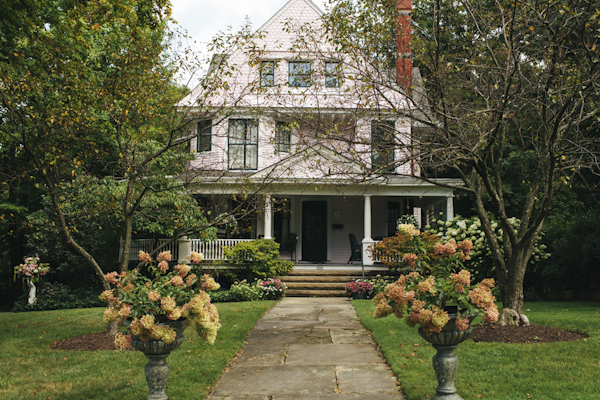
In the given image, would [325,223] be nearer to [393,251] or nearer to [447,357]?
[393,251]

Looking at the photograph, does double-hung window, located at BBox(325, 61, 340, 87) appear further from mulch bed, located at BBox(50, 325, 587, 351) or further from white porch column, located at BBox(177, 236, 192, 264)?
white porch column, located at BBox(177, 236, 192, 264)

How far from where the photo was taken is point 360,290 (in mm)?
13281

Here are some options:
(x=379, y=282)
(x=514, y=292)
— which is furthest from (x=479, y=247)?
(x=514, y=292)

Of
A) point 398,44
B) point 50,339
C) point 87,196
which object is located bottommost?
point 50,339

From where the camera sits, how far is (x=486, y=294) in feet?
13.7

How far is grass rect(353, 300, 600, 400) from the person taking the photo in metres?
4.71

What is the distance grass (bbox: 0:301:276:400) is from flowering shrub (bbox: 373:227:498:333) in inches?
87.3

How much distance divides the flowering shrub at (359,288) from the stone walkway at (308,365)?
12.3 ft

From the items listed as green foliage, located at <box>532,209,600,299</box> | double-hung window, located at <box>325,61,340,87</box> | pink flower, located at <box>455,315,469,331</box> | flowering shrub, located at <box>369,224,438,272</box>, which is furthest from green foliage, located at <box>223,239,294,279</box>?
pink flower, located at <box>455,315,469,331</box>

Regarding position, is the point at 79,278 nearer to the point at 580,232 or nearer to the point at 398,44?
the point at 398,44

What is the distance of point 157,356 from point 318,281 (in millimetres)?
10334

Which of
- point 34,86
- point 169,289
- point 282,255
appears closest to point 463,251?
point 169,289

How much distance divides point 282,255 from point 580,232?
968cm

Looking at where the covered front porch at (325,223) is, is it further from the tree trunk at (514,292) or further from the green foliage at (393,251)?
the tree trunk at (514,292)
